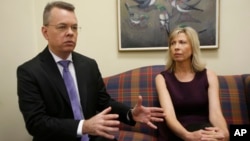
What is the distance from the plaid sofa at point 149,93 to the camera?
Answer: 2.09 meters

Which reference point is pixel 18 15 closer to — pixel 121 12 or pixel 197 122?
pixel 121 12

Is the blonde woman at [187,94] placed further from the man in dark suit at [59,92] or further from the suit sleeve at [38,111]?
the suit sleeve at [38,111]

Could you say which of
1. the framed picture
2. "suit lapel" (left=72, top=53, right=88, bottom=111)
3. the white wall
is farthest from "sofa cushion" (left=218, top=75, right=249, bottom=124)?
"suit lapel" (left=72, top=53, right=88, bottom=111)

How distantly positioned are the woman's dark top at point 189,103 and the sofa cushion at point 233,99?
27cm

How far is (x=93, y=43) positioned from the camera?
2.57 metres

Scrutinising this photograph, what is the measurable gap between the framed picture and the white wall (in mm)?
75

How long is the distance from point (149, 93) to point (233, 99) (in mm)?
681

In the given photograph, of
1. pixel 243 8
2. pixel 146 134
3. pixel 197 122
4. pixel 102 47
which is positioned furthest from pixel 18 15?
pixel 243 8

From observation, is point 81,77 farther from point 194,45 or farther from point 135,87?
point 194,45

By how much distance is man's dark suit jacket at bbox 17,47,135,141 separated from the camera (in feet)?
4.53

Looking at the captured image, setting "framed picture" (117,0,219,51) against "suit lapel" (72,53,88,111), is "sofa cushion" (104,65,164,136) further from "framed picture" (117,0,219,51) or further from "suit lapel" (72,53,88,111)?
"suit lapel" (72,53,88,111)

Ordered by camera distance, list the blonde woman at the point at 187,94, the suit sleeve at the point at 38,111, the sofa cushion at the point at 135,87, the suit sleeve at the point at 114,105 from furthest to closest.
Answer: the sofa cushion at the point at 135,87 → the blonde woman at the point at 187,94 → the suit sleeve at the point at 114,105 → the suit sleeve at the point at 38,111

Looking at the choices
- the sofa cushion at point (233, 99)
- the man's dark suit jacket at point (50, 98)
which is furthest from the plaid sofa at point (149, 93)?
the man's dark suit jacket at point (50, 98)

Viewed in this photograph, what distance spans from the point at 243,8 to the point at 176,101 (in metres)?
1.11
